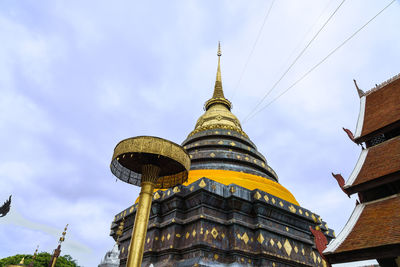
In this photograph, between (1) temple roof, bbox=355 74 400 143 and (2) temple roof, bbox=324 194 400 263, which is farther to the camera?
(1) temple roof, bbox=355 74 400 143

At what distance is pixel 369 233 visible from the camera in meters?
5.02

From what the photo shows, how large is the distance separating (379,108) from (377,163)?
2780mm

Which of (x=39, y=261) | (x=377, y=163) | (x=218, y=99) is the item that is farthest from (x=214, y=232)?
(x=39, y=261)

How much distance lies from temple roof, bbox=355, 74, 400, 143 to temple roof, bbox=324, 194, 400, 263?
240 centimetres

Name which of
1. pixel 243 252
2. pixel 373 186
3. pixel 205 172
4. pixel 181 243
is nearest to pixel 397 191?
pixel 373 186

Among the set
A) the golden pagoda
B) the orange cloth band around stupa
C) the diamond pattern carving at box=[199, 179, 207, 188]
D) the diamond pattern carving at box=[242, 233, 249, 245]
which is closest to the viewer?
the golden pagoda

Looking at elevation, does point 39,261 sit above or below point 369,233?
above

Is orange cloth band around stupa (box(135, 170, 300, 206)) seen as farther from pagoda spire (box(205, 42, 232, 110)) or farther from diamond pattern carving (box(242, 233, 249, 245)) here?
pagoda spire (box(205, 42, 232, 110))

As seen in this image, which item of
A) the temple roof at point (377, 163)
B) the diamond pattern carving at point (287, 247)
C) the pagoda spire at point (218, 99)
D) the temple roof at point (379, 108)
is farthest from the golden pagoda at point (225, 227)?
the pagoda spire at point (218, 99)

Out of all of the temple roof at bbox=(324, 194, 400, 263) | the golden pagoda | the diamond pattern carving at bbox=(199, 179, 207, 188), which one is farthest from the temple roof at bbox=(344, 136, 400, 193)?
the diamond pattern carving at bbox=(199, 179, 207, 188)

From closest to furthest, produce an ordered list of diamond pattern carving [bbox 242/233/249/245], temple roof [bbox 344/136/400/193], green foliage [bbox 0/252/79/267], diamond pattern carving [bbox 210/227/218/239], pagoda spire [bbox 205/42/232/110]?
temple roof [bbox 344/136/400/193] → diamond pattern carving [bbox 210/227/218/239] → diamond pattern carving [bbox 242/233/249/245] → pagoda spire [bbox 205/42/232/110] → green foliage [bbox 0/252/79/267]

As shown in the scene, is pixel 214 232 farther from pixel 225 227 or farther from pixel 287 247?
pixel 287 247

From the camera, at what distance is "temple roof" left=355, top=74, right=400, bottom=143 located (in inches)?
288

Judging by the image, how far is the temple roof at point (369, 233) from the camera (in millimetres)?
4594
